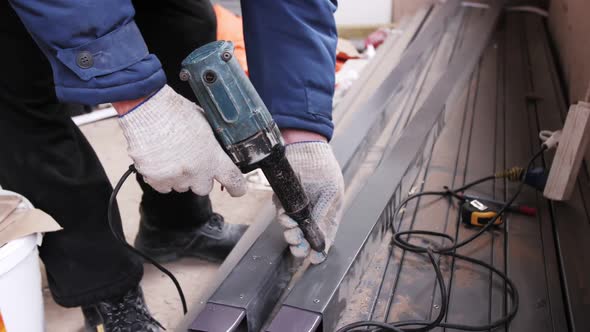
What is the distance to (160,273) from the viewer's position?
1.69 meters

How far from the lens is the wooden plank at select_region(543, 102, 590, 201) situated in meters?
1.45

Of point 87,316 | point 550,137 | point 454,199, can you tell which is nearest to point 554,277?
point 454,199

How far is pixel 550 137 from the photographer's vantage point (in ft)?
5.49

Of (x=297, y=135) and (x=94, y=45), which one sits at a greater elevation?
(x=94, y=45)


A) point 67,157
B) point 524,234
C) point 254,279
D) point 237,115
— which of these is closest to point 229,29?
point 67,157

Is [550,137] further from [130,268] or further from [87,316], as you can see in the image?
[87,316]

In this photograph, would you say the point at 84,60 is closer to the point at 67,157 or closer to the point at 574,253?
the point at 67,157

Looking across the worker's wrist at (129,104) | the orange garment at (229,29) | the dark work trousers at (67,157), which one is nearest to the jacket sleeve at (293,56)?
the worker's wrist at (129,104)

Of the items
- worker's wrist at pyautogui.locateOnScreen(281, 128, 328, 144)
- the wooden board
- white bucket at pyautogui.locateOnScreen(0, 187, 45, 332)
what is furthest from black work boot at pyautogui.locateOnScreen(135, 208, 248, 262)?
the wooden board

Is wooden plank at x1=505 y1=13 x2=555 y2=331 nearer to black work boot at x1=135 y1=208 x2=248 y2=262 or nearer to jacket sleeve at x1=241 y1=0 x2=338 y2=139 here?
jacket sleeve at x1=241 y1=0 x2=338 y2=139

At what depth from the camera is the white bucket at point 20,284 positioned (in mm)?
1106

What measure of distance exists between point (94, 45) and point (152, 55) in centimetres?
9

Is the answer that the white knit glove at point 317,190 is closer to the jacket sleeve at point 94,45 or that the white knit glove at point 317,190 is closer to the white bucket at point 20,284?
the jacket sleeve at point 94,45

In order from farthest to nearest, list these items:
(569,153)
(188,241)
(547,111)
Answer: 1. (547,111)
2. (188,241)
3. (569,153)
